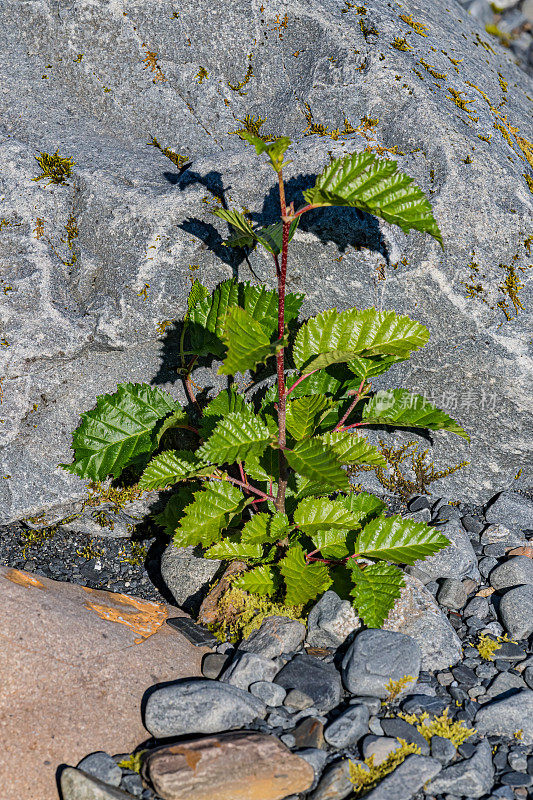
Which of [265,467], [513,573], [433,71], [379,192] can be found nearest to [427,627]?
[513,573]

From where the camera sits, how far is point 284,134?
3.96 meters

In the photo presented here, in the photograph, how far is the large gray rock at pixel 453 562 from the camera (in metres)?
3.61

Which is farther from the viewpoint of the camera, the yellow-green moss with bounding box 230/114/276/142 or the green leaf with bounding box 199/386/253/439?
the yellow-green moss with bounding box 230/114/276/142

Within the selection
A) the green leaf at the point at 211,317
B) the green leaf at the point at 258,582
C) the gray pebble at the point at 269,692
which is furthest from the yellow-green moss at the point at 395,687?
the green leaf at the point at 211,317

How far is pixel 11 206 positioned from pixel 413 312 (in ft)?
8.06

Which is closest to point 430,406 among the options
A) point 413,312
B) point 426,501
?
point 413,312

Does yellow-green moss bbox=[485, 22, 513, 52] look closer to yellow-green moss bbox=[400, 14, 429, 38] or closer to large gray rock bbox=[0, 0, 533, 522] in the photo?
yellow-green moss bbox=[400, 14, 429, 38]

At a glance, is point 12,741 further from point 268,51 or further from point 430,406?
point 268,51

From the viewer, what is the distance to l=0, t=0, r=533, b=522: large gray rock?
11.9ft

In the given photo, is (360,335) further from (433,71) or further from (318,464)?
(433,71)

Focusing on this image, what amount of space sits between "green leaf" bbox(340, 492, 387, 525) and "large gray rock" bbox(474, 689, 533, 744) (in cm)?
105

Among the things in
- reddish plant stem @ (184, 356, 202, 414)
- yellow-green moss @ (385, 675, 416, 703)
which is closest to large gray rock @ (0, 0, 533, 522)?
reddish plant stem @ (184, 356, 202, 414)

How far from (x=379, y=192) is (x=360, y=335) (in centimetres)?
78

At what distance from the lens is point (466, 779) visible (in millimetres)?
2475
